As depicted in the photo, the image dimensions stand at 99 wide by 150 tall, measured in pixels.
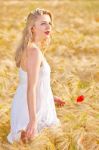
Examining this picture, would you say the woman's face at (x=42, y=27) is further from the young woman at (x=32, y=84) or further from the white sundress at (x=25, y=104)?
the white sundress at (x=25, y=104)

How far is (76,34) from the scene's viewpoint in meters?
10.4

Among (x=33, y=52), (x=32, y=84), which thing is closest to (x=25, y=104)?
(x=32, y=84)

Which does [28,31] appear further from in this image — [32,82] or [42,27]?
[32,82]

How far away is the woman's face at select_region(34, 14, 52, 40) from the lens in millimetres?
4820

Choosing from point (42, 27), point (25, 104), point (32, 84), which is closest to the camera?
point (32, 84)

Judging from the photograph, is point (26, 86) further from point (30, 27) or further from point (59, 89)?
point (59, 89)

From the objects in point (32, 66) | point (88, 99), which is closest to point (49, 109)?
point (32, 66)

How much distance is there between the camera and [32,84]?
185 inches

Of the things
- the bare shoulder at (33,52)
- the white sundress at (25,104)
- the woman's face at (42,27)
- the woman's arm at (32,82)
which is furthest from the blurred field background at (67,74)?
the woman's face at (42,27)

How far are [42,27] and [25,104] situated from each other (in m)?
0.76

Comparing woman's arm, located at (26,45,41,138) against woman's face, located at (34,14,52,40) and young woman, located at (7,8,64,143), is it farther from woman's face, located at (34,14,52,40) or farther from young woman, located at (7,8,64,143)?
woman's face, located at (34,14,52,40)

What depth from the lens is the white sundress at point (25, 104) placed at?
4.94m

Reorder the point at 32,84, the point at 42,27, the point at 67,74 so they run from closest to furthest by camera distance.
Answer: the point at 32,84 < the point at 42,27 < the point at 67,74

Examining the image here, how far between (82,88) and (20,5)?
819 centimetres
